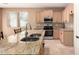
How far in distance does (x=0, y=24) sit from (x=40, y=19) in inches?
81.8

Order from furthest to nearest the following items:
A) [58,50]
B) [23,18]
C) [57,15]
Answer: [57,15] → [23,18] → [58,50]

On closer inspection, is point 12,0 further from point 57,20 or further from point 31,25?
point 57,20

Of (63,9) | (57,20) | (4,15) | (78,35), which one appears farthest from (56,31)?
(78,35)

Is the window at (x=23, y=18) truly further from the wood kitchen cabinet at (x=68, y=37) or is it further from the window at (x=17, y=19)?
the wood kitchen cabinet at (x=68, y=37)

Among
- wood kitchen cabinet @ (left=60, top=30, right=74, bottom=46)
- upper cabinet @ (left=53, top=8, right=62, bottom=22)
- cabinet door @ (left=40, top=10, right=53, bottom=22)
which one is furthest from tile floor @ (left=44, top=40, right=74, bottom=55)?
upper cabinet @ (left=53, top=8, right=62, bottom=22)

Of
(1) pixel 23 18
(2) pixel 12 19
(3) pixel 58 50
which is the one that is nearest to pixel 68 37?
(3) pixel 58 50

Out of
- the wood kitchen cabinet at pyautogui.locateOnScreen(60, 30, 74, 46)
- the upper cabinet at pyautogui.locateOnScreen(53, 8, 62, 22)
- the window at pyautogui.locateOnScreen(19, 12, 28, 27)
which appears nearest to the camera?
the wood kitchen cabinet at pyautogui.locateOnScreen(60, 30, 74, 46)

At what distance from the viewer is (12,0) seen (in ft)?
8.57

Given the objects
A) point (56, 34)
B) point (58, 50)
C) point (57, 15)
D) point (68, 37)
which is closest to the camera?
point (58, 50)

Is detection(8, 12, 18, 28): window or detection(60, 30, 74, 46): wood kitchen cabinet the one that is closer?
detection(60, 30, 74, 46): wood kitchen cabinet

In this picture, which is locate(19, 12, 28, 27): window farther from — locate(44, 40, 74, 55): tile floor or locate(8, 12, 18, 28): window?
locate(44, 40, 74, 55): tile floor

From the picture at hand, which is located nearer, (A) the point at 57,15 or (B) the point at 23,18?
(B) the point at 23,18

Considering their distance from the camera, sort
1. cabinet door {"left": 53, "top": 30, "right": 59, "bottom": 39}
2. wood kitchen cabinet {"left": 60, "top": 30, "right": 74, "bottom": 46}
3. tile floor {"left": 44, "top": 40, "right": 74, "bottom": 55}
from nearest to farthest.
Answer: tile floor {"left": 44, "top": 40, "right": 74, "bottom": 55}, wood kitchen cabinet {"left": 60, "top": 30, "right": 74, "bottom": 46}, cabinet door {"left": 53, "top": 30, "right": 59, "bottom": 39}

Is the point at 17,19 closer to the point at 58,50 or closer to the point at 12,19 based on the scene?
the point at 12,19
